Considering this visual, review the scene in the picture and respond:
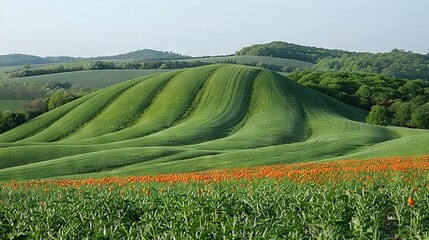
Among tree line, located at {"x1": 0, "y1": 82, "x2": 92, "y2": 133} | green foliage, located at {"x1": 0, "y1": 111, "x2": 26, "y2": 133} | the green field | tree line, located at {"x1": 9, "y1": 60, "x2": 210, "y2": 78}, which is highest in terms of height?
tree line, located at {"x1": 9, "y1": 60, "x2": 210, "y2": 78}

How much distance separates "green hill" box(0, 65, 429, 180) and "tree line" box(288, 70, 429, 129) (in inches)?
351

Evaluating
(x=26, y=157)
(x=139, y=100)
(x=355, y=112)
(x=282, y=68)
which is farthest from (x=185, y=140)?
(x=282, y=68)

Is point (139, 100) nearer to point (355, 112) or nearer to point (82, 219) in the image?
point (355, 112)

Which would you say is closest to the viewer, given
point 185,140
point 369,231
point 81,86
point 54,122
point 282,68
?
point 369,231

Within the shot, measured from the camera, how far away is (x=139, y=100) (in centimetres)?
9175

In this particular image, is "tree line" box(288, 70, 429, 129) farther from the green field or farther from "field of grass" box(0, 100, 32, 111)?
"field of grass" box(0, 100, 32, 111)

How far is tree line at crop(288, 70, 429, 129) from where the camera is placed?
9275 centimetres

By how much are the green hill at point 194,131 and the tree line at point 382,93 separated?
8.92 meters

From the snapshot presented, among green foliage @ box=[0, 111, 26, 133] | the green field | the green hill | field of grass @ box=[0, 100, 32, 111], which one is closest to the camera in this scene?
the green hill

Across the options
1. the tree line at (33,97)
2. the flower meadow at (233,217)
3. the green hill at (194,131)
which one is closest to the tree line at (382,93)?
the green hill at (194,131)

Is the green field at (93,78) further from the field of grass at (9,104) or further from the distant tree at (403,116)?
the distant tree at (403,116)

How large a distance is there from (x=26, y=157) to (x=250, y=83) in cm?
5643

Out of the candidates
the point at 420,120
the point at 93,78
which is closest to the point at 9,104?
the point at 93,78

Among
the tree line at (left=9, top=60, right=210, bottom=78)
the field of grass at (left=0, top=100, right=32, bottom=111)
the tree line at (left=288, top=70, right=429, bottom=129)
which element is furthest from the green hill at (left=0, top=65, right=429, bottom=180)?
the tree line at (left=9, top=60, right=210, bottom=78)
